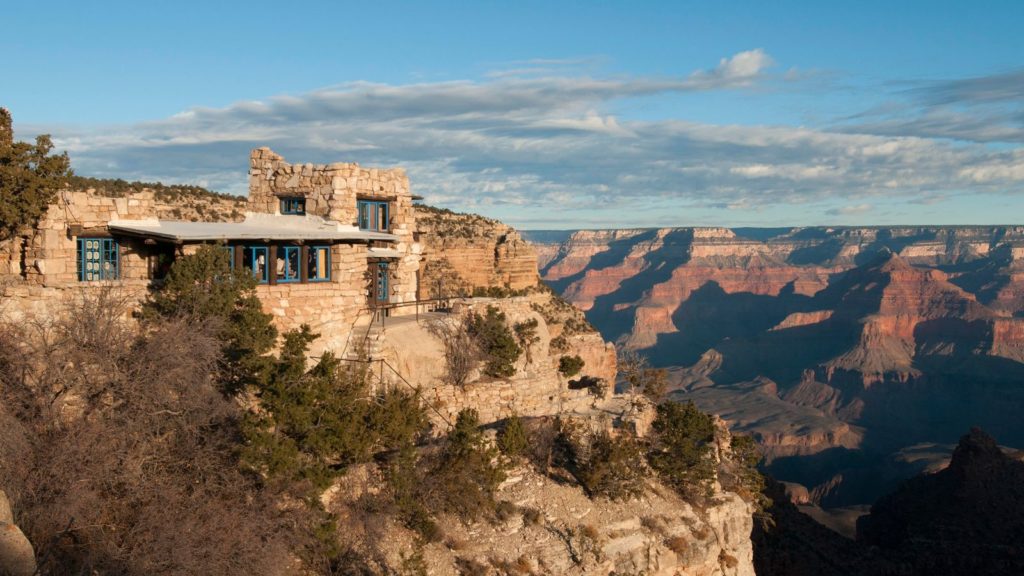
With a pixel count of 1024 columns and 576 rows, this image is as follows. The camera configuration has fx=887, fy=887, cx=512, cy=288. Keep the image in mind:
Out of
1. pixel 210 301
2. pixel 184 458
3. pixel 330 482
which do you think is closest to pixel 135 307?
pixel 210 301

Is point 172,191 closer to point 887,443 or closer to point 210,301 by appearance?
point 210,301

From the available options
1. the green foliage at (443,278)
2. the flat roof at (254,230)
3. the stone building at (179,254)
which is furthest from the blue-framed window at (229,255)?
the green foliage at (443,278)

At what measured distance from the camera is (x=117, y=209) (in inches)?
Answer: 902

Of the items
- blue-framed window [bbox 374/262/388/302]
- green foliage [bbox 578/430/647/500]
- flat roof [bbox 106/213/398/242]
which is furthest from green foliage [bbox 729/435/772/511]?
flat roof [bbox 106/213/398/242]

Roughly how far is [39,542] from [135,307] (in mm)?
7379

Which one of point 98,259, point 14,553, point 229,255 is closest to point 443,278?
point 229,255

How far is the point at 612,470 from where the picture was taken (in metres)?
24.5

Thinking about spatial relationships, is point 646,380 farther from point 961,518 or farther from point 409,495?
point 961,518

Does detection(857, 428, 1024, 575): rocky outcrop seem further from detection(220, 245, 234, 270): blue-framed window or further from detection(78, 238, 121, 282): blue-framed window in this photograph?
detection(78, 238, 121, 282): blue-framed window

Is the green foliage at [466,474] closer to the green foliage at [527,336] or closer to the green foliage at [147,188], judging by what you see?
the green foliage at [527,336]

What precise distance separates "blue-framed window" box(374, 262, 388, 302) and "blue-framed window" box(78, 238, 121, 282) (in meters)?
9.14

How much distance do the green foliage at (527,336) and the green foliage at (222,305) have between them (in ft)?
34.0

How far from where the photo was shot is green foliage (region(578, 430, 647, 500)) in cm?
2425

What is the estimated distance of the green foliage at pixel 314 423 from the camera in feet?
60.7
